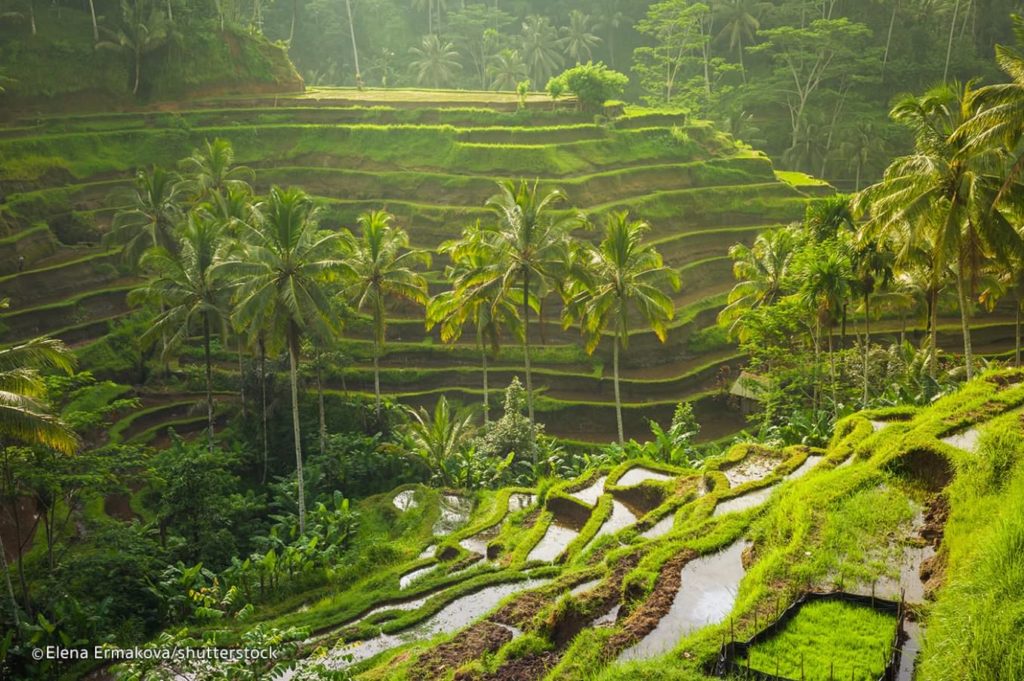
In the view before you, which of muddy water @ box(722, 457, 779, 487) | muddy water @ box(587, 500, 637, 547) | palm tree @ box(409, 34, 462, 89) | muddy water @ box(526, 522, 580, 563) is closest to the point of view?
muddy water @ box(526, 522, 580, 563)

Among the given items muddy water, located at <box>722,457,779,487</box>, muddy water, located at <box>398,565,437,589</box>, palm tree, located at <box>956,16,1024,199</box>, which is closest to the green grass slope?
muddy water, located at <box>722,457,779,487</box>

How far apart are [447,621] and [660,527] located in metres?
5.17

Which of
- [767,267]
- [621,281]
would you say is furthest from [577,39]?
[621,281]

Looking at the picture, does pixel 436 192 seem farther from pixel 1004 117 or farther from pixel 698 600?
pixel 698 600

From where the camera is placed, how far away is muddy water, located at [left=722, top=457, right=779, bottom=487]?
19500 millimetres

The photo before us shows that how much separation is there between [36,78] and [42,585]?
3968cm

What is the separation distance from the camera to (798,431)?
74.6ft

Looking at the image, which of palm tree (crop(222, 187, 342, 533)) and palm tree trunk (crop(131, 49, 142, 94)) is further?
palm tree trunk (crop(131, 49, 142, 94))

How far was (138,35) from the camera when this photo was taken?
4906cm

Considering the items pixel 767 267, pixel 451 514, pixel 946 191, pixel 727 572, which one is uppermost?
pixel 946 191

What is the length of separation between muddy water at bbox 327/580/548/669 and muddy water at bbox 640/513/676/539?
260 cm

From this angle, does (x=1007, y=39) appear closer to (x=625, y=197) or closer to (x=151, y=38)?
(x=625, y=197)

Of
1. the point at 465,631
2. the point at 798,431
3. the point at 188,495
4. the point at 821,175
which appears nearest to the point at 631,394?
the point at 798,431

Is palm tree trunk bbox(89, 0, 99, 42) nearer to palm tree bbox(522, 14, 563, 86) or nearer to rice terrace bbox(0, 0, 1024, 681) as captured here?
rice terrace bbox(0, 0, 1024, 681)
